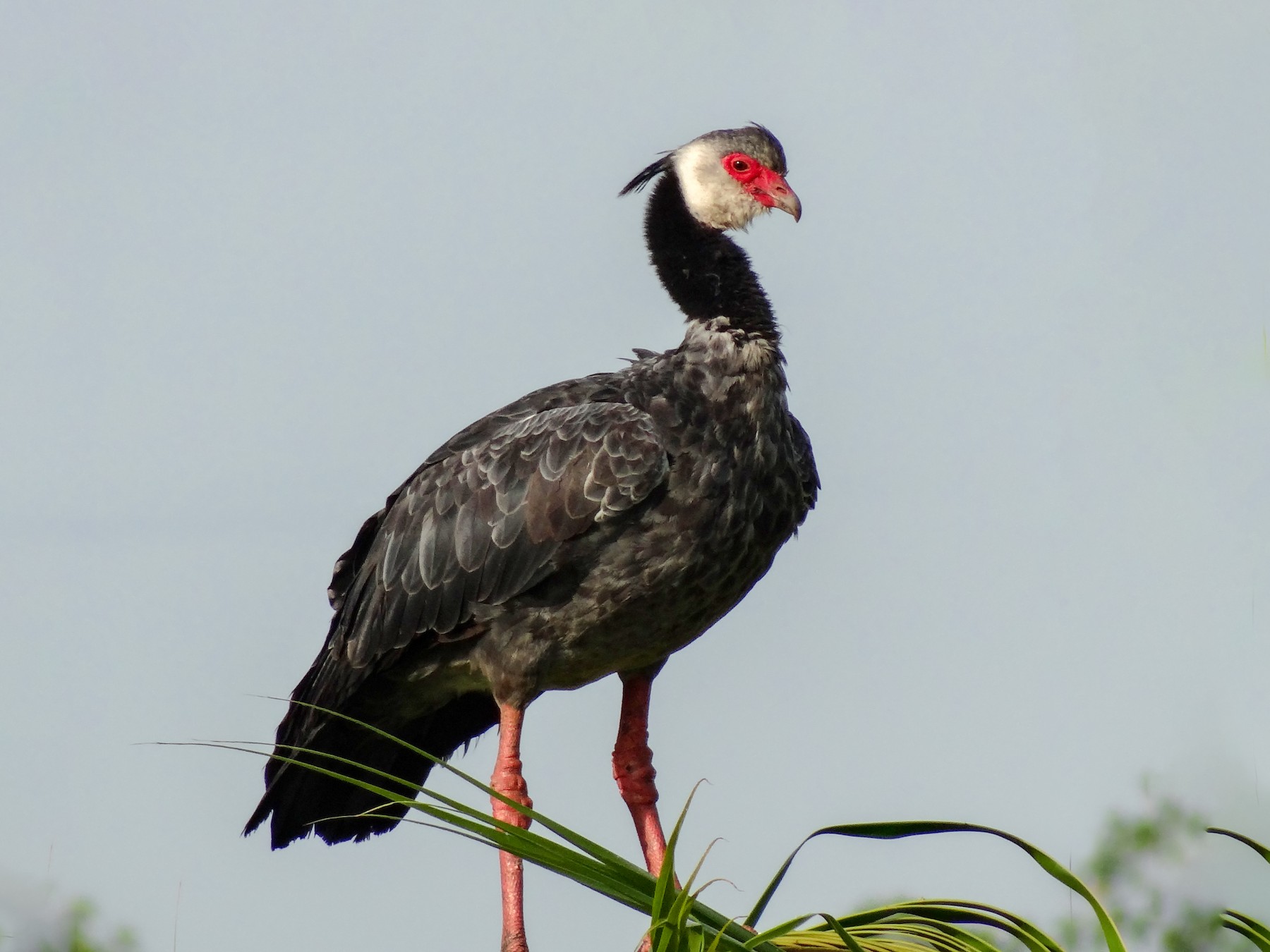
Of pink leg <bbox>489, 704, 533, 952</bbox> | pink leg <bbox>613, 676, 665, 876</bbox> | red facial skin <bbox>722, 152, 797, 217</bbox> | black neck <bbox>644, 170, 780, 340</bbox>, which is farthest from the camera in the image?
pink leg <bbox>613, 676, 665, 876</bbox>

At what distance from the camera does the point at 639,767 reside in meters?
5.20

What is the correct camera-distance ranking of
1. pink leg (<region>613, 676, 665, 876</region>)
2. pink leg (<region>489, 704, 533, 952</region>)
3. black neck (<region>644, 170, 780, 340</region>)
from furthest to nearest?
1. pink leg (<region>613, 676, 665, 876</region>)
2. black neck (<region>644, 170, 780, 340</region>)
3. pink leg (<region>489, 704, 533, 952</region>)

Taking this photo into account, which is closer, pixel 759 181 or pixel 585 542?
pixel 585 542

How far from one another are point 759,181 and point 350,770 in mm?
2273

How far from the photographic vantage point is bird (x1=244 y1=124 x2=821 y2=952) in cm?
454

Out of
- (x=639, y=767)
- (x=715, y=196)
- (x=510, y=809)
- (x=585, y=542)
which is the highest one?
(x=715, y=196)

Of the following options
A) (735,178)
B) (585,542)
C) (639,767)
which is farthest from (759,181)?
(639,767)

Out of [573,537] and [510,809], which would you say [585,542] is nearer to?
[573,537]

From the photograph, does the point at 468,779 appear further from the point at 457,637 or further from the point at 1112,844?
the point at 1112,844

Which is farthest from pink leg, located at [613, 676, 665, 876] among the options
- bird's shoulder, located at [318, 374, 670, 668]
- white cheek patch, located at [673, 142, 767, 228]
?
white cheek patch, located at [673, 142, 767, 228]

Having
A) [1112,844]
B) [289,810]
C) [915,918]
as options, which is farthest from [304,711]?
[1112,844]

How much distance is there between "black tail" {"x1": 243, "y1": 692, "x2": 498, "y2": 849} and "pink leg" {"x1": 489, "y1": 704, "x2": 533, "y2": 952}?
17.7 inches

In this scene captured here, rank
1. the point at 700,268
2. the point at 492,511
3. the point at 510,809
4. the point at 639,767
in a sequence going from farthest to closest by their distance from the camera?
the point at 639,767 < the point at 700,268 < the point at 492,511 < the point at 510,809

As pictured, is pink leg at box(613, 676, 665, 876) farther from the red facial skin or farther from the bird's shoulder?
the red facial skin
